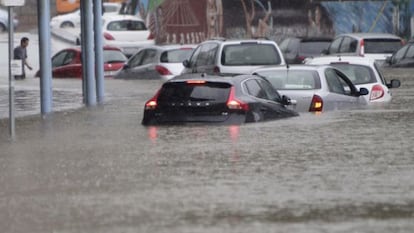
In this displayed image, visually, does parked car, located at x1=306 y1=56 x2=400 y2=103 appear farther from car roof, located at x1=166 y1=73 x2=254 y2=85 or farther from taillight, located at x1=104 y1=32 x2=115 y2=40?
taillight, located at x1=104 y1=32 x2=115 y2=40

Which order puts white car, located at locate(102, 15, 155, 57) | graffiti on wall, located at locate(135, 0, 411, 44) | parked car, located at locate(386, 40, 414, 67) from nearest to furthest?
parked car, located at locate(386, 40, 414, 67) → white car, located at locate(102, 15, 155, 57) → graffiti on wall, located at locate(135, 0, 411, 44)

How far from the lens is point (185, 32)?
6022cm

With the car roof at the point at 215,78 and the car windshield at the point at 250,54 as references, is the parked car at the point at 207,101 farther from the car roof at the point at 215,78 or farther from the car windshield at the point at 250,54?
the car windshield at the point at 250,54

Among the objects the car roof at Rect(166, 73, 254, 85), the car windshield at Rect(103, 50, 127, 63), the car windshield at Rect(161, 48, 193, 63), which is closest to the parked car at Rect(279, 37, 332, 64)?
Answer: the car windshield at Rect(103, 50, 127, 63)

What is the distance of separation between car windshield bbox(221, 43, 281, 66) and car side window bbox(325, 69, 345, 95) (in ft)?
19.3

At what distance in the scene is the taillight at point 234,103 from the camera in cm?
2244

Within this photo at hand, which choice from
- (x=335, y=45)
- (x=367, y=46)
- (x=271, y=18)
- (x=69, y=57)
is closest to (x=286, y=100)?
(x=367, y=46)

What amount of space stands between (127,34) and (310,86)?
30.4 m

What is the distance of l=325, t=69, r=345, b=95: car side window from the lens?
26062 mm

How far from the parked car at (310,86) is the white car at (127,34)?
29134 mm

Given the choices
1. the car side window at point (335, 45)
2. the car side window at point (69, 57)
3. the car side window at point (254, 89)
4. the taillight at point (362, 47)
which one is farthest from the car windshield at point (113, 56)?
the car side window at point (254, 89)

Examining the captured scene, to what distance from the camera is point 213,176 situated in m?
16.8

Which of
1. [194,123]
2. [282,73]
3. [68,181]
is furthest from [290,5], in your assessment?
[68,181]

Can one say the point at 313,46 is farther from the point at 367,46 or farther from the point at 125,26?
the point at 125,26
